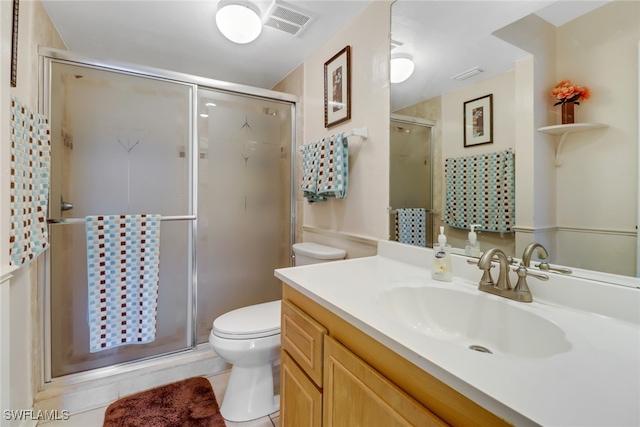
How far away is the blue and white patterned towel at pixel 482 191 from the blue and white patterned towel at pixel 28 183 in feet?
5.59

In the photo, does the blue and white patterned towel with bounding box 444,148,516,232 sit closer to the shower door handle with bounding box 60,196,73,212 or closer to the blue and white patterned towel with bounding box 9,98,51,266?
the blue and white patterned towel with bounding box 9,98,51,266

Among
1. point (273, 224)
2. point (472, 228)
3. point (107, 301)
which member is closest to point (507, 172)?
point (472, 228)

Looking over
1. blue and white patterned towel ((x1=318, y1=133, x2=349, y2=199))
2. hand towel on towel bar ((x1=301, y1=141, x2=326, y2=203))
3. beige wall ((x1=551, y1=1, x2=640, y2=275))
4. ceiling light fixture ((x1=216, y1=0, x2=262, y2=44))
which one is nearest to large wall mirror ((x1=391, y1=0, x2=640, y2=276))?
beige wall ((x1=551, y1=1, x2=640, y2=275))

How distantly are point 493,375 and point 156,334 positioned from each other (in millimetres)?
1916

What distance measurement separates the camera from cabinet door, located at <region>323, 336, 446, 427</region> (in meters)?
0.56

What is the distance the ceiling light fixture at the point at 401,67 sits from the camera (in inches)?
53.4

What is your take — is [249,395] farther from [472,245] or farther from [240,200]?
[472,245]

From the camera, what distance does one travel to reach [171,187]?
70.9 inches

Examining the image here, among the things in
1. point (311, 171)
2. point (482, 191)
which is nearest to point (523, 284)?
point (482, 191)

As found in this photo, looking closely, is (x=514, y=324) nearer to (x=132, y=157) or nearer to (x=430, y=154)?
(x=430, y=154)

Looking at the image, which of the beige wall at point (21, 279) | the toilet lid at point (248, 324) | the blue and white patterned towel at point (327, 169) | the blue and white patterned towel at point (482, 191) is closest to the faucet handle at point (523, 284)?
the blue and white patterned towel at point (482, 191)

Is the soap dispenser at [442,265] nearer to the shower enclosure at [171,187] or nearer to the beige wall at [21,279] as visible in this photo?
the shower enclosure at [171,187]

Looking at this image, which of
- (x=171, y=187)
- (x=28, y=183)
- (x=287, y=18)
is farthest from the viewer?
(x=171, y=187)

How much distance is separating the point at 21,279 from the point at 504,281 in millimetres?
1918
